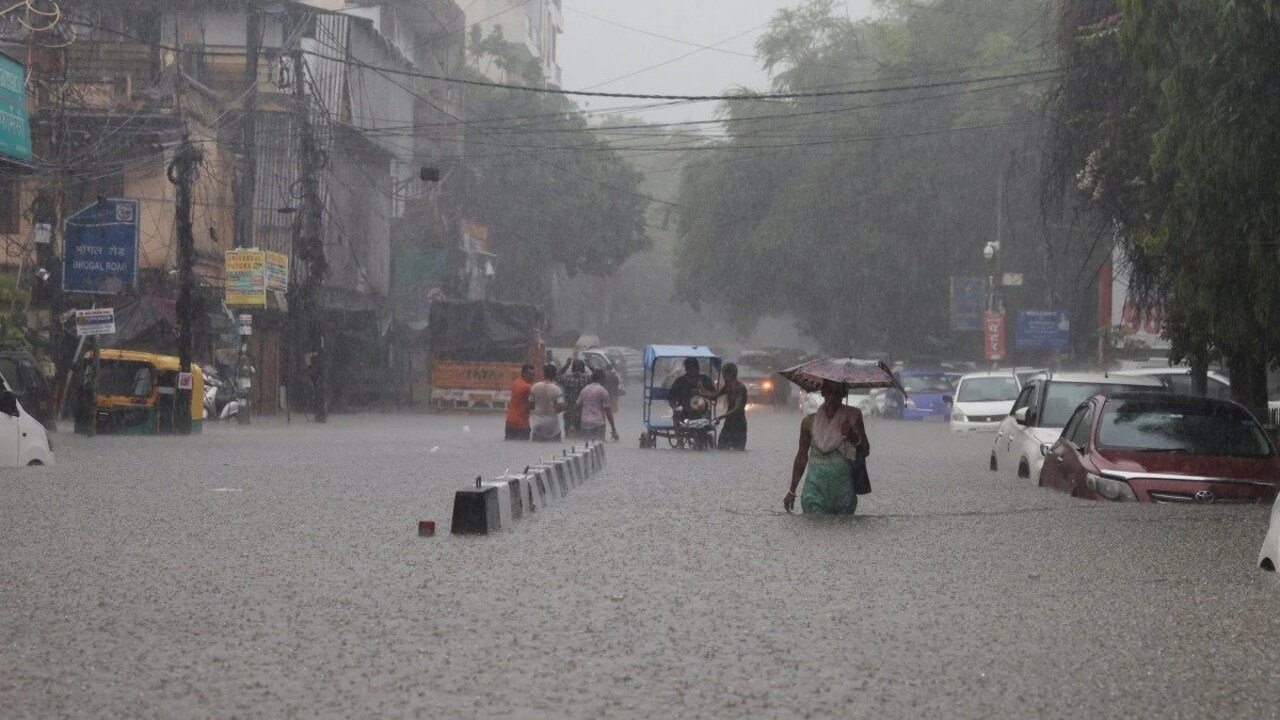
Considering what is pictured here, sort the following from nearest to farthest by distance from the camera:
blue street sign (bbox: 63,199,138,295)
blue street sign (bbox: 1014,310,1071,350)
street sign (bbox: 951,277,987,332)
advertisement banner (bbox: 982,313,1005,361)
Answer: blue street sign (bbox: 63,199,138,295)
advertisement banner (bbox: 982,313,1005,361)
blue street sign (bbox: 1014,310,1071,350)
street sign (bbox: 951,277,987,332)

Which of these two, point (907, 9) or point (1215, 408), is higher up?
point (907, 9)

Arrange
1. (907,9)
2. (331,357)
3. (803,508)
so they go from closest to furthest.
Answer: (803,508), (331,357), (907,9)

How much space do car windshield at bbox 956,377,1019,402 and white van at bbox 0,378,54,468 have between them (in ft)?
73.4

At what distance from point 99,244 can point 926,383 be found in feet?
82.3

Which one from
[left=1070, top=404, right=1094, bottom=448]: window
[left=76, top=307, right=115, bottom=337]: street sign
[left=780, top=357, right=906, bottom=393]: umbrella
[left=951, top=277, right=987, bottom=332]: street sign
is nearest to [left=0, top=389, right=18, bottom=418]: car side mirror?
[left=780, top=357, right=906, bottom=393]: umbrella

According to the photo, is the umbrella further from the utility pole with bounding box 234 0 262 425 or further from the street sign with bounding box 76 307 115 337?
the utility pole with bounding box 234 0 262 425

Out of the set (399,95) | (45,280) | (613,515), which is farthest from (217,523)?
(399,95)

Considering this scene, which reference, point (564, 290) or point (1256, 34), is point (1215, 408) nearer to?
point (1256, 34)

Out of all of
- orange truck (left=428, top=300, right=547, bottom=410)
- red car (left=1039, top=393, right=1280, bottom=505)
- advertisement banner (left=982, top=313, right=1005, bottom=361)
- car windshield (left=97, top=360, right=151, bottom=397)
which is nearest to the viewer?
red car (left=1039, top=393, right=1280, bottom=505)

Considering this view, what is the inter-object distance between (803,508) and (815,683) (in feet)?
28.3

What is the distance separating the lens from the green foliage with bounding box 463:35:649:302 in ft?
226

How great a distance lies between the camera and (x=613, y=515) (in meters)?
16.2

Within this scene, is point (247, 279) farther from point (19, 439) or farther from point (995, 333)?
point (995, 333)

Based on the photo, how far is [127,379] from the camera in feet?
113
